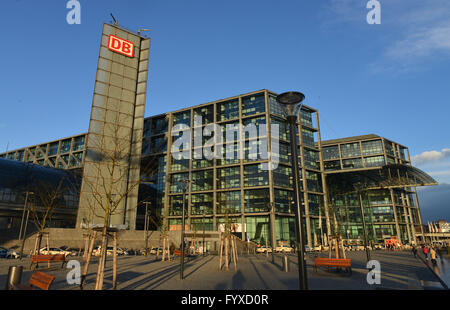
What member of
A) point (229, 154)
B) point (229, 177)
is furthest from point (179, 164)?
point (229, 177)

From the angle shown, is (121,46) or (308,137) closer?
(121,46)

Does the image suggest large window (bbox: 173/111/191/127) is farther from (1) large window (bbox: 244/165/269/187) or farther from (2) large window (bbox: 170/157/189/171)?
(1) large window (bbox: 244/165/269/187)

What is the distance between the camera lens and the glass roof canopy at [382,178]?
76562mm

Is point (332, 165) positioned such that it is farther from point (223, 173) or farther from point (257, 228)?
point (257, 228)

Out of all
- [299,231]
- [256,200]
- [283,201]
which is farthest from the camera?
[283,201]

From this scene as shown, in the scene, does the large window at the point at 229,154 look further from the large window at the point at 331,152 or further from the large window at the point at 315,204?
the large window at the point at 331,152

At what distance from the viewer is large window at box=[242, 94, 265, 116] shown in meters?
72.6

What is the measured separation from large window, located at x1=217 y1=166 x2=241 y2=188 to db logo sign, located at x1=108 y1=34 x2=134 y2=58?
115 feet

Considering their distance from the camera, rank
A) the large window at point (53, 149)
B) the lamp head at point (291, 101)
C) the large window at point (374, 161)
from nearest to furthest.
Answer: the lamp head at point (291, 101), the large window at point (374, 161), the large window at point (53, 149)

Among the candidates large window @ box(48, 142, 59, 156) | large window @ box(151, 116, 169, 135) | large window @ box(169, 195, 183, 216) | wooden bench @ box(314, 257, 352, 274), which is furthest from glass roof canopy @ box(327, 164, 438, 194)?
large window @ box(48, 142, 59, 156)

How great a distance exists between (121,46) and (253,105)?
112 feet

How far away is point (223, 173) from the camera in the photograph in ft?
242

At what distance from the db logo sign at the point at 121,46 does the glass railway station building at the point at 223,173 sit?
93 cm

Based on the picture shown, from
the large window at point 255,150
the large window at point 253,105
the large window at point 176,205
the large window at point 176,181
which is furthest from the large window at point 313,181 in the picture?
the large window at point 176,205
